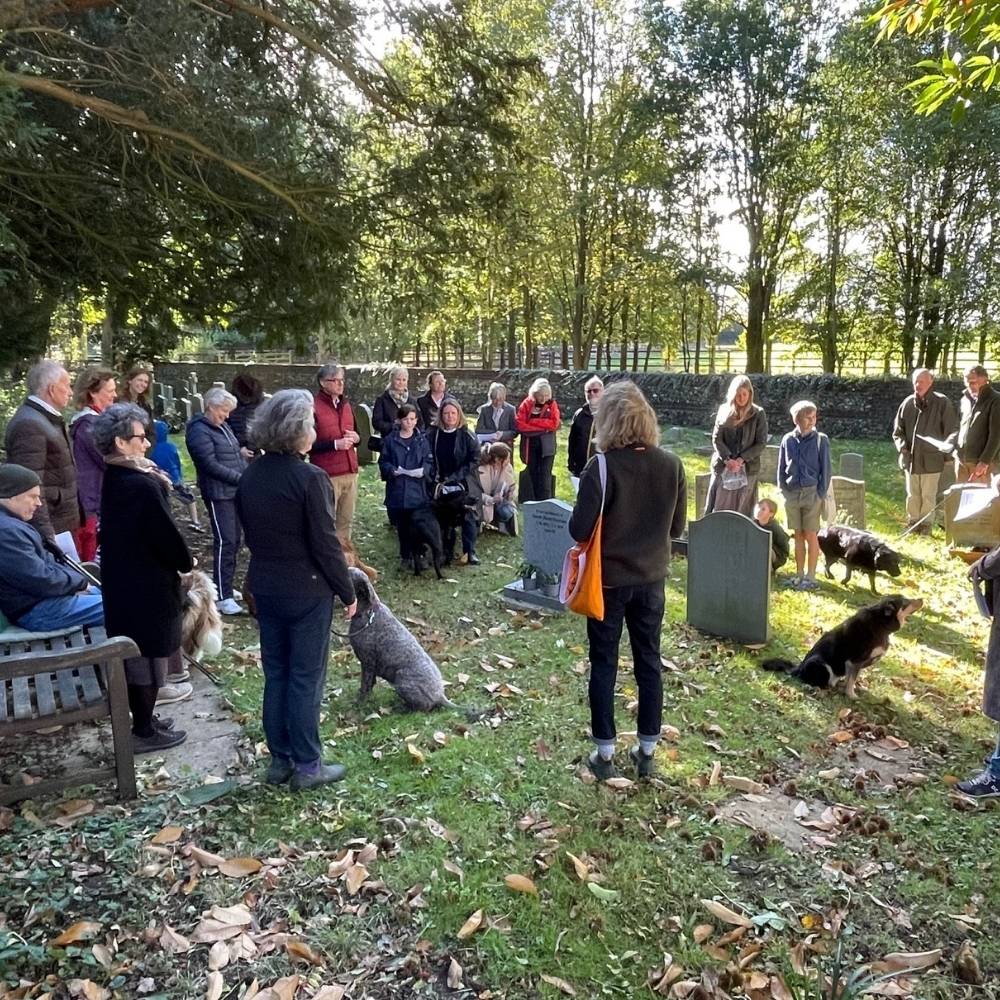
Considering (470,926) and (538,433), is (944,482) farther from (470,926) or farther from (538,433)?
(470,926)

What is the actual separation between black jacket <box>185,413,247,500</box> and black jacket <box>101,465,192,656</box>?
2.68 meters

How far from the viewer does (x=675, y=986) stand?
3.24 meters

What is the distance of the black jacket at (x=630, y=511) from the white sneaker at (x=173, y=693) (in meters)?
3.22

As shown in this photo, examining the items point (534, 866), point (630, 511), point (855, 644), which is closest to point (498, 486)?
point (855, 644)

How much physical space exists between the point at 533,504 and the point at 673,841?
457 cm

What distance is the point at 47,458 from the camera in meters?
6.36

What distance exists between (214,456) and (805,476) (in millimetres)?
5832

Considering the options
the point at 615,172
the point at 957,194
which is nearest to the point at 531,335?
the point at 615,172

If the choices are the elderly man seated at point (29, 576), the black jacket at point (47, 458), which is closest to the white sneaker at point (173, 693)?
the elderly man seated at point (29, 576)

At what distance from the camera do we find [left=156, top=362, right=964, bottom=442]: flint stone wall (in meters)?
21.4

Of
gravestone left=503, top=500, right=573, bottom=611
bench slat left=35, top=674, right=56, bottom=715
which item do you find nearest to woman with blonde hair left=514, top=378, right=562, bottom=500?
gravestone left=503, top=500, right=573, bottom=611

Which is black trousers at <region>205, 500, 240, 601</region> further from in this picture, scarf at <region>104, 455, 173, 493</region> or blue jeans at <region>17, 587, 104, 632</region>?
scarf at <region>104, 455, 173, 493</region>

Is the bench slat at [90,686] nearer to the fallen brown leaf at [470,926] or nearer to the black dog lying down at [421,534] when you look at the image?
the fallen brown leaf at [470,926]

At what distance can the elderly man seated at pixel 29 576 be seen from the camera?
484cm
